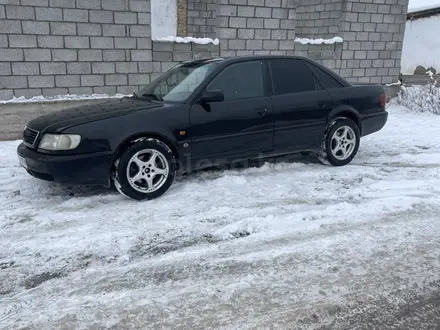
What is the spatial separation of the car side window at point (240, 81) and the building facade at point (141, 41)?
3933 mm

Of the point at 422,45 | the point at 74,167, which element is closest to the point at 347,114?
the point at 74,167

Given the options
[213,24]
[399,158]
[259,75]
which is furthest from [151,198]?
[213,24]

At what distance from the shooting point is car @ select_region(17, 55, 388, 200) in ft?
14.1

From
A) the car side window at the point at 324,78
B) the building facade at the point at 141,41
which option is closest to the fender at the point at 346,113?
the car side window at the point at 324,78

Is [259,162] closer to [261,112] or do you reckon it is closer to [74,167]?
[261,112]

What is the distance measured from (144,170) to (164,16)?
37.3 feet

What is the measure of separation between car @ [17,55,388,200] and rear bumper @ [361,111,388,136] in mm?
20

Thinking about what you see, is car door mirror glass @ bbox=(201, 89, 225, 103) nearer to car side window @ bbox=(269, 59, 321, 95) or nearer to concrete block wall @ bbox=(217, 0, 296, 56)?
car side window @ bbox=(269, 59, 321, 95)

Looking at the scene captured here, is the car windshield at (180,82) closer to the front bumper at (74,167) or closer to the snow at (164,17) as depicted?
the front bumper at (74,167)

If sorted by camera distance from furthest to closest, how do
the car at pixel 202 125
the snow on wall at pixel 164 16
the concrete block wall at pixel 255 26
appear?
the snow on wall at pixel 164 16 → the concrete block wall at pixel 255 26 → the car at pixel 202 125

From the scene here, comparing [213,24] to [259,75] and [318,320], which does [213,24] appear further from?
[318,320]

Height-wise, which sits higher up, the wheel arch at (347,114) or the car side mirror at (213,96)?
the car side mirror at (213,96)

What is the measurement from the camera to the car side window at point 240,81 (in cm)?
496

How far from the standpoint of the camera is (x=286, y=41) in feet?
Answer: 33.0
